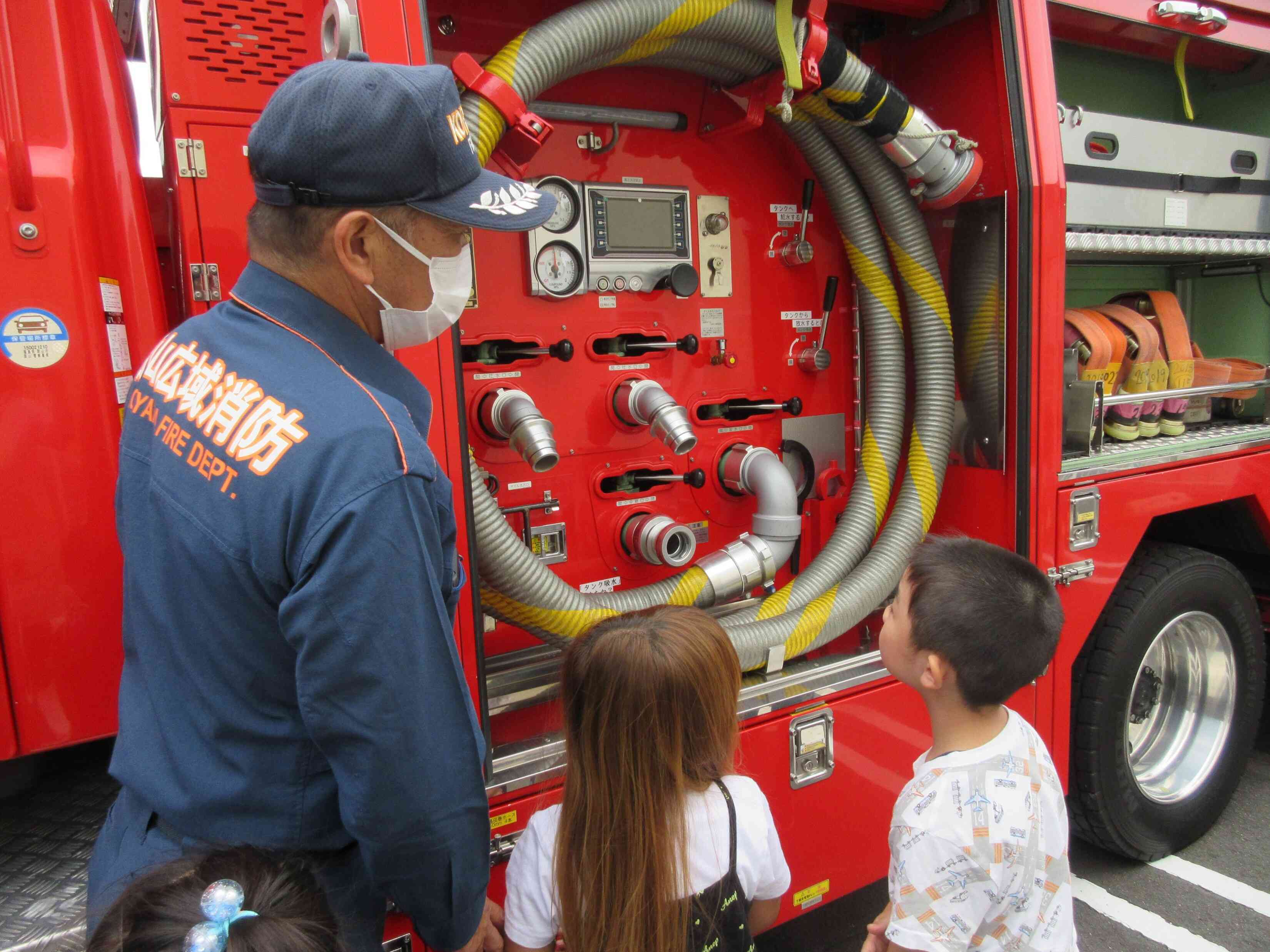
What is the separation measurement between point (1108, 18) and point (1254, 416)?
162 cm

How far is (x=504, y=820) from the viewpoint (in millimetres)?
1817

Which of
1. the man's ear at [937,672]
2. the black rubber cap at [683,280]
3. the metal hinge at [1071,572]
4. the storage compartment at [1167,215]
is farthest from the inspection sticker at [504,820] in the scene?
the storage compartment at [1167,215]

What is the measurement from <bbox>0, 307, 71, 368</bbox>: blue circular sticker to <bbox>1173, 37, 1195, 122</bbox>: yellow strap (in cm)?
354

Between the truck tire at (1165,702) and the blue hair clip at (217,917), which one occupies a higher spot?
the blue hair clip at (217,917)

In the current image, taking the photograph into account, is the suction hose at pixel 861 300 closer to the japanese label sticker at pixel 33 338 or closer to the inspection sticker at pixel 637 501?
the inspection sticker at pixel 637 501

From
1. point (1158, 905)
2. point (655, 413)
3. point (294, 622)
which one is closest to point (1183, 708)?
point (1158, 905)

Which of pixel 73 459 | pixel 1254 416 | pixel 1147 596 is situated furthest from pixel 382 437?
pixel 1254 416

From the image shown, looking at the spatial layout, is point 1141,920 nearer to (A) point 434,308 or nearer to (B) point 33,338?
(A) point 434,308

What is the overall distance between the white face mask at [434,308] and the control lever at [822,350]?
5.27 ft

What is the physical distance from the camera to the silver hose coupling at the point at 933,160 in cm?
235

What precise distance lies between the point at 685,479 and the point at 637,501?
0.55 ft

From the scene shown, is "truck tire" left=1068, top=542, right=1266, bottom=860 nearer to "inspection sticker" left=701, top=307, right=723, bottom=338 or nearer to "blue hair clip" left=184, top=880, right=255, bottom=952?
"inspection sticker" left=701, top=307, right=723, bottom=338

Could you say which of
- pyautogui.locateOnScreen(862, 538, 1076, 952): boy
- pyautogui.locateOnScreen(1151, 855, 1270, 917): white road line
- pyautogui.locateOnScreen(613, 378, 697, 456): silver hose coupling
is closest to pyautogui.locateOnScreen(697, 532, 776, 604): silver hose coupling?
pyautogui.locateOnScreen(613, 378, 697, 456): silver hose coupling

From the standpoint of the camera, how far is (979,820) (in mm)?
1395
